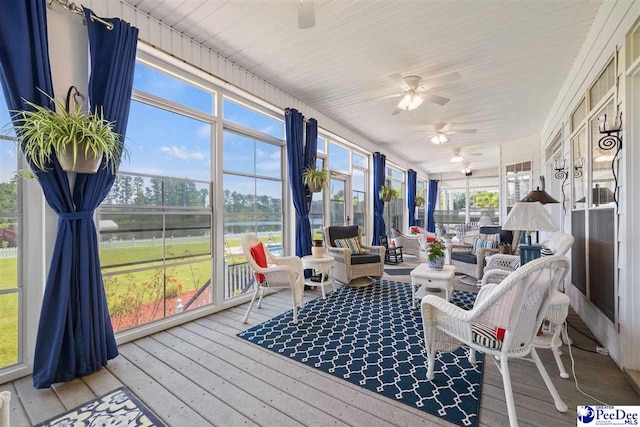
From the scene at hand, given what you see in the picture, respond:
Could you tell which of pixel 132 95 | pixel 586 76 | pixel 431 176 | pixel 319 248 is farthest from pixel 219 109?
pixel 431 176

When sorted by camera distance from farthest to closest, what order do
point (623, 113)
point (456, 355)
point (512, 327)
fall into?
point (456, 355) < point (623, 113) < point (512, 327)

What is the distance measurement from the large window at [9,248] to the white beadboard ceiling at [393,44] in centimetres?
163

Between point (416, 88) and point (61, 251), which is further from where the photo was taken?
point (416, 88)

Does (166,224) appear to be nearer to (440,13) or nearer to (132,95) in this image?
(132,95)

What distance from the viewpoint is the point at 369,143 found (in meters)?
6.80

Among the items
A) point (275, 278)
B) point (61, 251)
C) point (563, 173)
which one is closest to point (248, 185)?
point (275, 278)

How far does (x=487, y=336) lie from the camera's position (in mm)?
1550

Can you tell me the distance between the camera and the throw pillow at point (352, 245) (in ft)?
14.8

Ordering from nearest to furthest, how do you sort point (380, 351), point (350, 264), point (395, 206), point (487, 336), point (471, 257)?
1. point (487, 336)
2. point (380, 351)
3. point (350, 264)
4. point (471, 257)
5. point (395, 206)

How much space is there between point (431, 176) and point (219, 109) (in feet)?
35.2

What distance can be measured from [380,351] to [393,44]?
3061 mm

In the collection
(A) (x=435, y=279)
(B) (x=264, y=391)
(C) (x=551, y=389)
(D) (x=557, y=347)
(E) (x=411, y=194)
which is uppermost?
(E) (x=411, y=194)

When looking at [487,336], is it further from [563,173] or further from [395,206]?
[395,206]

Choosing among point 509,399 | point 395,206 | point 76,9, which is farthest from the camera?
point 395,206
